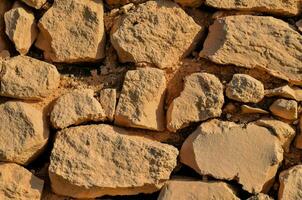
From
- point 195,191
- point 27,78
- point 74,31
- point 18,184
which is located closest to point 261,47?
point 195,191

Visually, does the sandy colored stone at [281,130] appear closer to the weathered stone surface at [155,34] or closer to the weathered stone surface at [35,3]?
the weathered stone surface at [155,34]

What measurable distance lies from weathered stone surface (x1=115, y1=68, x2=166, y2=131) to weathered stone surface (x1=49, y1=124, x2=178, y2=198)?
0.20 feet

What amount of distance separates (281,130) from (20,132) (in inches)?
35.7

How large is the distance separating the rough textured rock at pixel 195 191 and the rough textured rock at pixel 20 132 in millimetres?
472

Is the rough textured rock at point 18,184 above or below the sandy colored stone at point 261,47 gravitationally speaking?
below

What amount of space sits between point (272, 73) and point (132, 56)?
1.63ft

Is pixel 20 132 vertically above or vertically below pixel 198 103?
below

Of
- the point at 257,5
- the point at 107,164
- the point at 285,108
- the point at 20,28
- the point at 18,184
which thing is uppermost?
the point at 257,5

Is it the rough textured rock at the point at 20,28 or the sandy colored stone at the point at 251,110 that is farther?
the rough textured rock at the point at 20,28

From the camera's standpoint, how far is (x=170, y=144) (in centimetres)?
204

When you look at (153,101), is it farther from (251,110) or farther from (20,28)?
(20,28)

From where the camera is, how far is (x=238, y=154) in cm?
195

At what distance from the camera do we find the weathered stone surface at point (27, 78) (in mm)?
2027

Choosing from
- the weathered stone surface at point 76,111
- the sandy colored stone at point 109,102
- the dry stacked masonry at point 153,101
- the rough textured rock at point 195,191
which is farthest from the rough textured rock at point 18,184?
the rough textured rock at point 195,191
